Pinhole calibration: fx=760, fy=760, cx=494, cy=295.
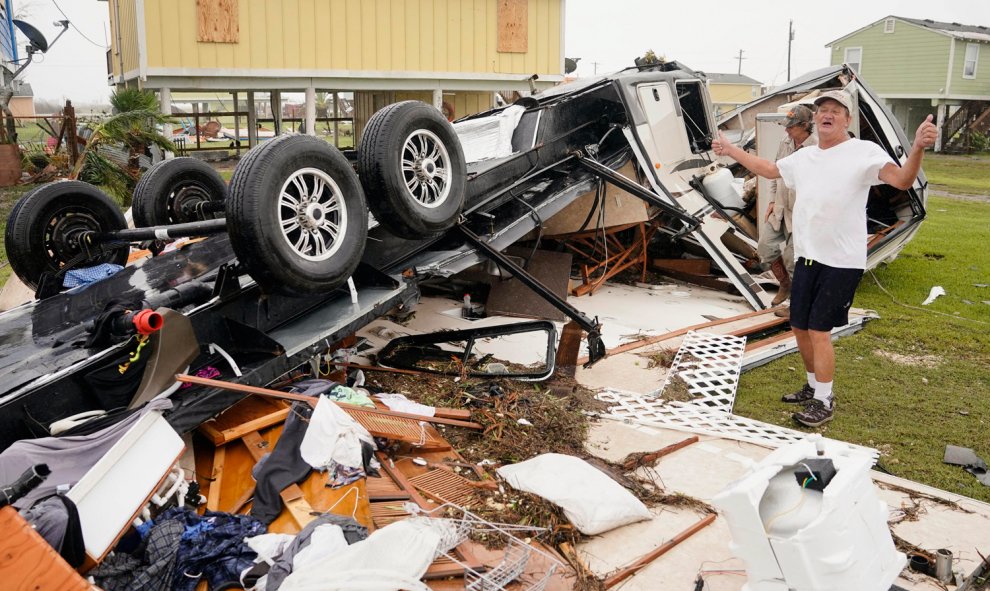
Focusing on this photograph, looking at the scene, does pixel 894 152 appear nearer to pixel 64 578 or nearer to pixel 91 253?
pixel 91 253

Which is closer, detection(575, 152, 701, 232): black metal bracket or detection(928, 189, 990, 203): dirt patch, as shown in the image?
detection(575, 152, 701, 232): black metal bracket

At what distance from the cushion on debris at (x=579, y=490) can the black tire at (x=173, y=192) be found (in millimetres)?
2984

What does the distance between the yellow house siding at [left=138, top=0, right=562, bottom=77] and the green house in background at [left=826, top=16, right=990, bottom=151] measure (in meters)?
21.2

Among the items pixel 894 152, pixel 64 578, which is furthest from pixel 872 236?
pixel 64 578

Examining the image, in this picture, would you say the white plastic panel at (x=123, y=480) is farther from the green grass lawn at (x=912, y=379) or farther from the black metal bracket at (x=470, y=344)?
the green grass lawn at (x=912, y=379)

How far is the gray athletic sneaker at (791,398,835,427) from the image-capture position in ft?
15.2

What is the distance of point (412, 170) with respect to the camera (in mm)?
4812

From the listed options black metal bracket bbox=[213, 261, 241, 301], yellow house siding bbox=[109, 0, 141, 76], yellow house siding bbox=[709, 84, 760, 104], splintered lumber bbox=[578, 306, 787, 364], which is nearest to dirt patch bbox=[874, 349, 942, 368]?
splintered lumber bbox=[578, 306, 787, 364]

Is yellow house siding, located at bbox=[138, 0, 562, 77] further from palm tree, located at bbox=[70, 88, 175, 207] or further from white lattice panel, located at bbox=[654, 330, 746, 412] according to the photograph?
white lattice panel, located at bbox=[654, 330, 746, 412]

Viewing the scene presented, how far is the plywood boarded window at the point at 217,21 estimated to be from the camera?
432 inches

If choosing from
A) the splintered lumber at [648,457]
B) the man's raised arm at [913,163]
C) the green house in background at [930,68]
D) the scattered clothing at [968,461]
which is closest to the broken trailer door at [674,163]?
the man's raised arm at [913,163]

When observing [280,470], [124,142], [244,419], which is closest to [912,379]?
[280,470]

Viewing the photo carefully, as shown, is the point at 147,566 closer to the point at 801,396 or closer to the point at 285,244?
the point at 285,244

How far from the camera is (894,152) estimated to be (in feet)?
25.1
